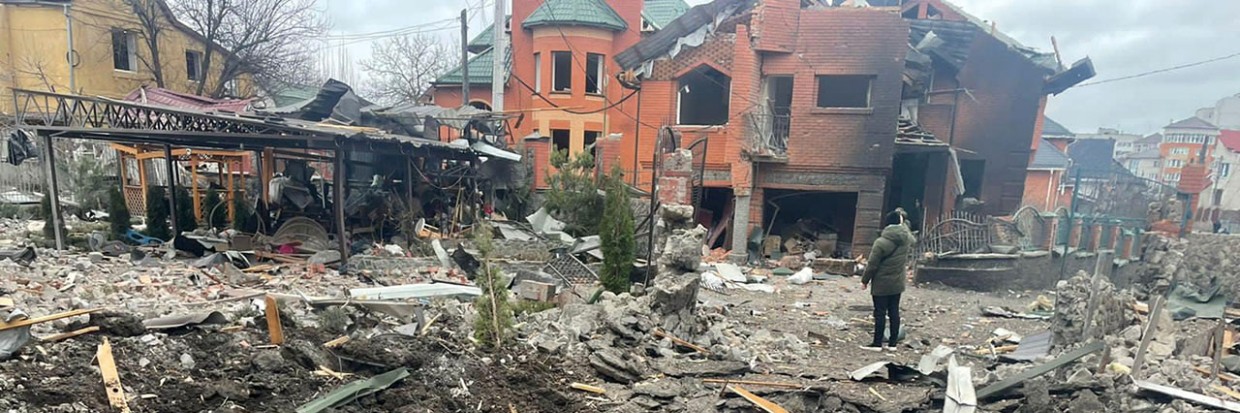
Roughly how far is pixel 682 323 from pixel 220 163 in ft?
46.0

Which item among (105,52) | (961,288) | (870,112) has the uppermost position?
(105,52)

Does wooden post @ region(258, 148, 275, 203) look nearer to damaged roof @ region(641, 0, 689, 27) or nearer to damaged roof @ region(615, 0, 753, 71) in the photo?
damaged roof @ region(615, 0, 753, 71)

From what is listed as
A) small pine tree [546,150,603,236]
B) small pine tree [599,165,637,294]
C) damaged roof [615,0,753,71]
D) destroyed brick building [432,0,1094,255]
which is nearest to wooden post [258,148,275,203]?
small pine tree [546,150,603,236]

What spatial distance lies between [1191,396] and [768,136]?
11.0 meters

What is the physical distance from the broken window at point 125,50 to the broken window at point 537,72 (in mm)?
15733

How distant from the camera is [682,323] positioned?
22.5 feet

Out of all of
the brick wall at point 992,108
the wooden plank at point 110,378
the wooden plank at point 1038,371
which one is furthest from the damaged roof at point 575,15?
the wooden plank at point 1038,371

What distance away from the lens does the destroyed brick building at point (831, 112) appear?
1397 centimetres

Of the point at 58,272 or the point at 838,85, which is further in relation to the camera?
the point at 838,85

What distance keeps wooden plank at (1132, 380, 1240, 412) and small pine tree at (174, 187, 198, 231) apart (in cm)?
1535

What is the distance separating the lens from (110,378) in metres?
4.09

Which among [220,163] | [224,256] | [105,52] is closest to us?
[224,256]

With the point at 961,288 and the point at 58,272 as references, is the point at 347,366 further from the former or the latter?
the point at 961,288

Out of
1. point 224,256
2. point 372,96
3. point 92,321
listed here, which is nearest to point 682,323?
point 92,321
